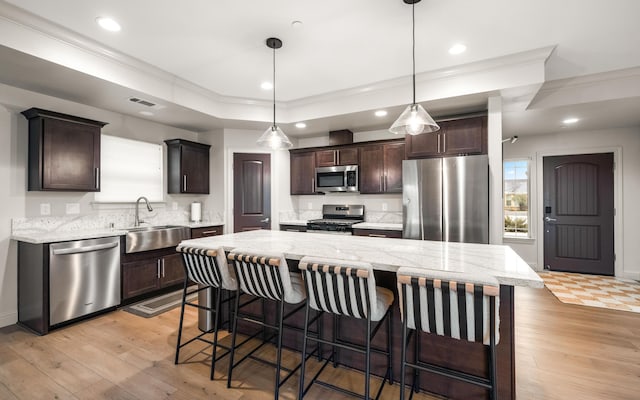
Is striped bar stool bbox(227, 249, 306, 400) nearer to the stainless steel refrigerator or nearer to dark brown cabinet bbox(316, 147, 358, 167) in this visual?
the stainless steel refrigerator

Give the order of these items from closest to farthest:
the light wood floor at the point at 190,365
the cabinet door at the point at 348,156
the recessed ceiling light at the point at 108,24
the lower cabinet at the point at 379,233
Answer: the light wood floor at the point at 190,365
the recessed ceiling light at the point at 108,24
the lower cabinet at the point at 379,233
the cabinet door at the point at 348,156

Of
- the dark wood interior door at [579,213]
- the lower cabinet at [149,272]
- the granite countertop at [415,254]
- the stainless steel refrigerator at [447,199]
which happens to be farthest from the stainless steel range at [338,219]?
the dark wood interior door at [579,213]

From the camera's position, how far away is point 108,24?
8.13 feet

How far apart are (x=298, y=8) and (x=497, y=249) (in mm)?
2395

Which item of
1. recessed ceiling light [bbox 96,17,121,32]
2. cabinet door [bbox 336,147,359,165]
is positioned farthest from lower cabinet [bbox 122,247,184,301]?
cabinet door [bbox 336,147,359,165]

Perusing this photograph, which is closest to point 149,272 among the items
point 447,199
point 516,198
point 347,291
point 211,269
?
point 211,269

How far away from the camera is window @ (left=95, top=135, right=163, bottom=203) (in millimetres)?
3893

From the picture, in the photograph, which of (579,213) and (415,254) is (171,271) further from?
(579,213)

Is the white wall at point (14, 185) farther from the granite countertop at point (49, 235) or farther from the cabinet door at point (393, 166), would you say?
the cabinet door at point (393, 166)

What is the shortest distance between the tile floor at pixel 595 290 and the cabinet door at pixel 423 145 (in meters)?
2.48

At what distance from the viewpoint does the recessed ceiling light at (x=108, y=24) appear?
7.91 ft

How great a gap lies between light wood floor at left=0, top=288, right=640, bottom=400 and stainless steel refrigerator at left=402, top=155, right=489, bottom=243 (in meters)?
1.11

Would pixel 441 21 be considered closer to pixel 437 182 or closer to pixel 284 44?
pixel 284 44

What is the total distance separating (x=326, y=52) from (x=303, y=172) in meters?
2.47
